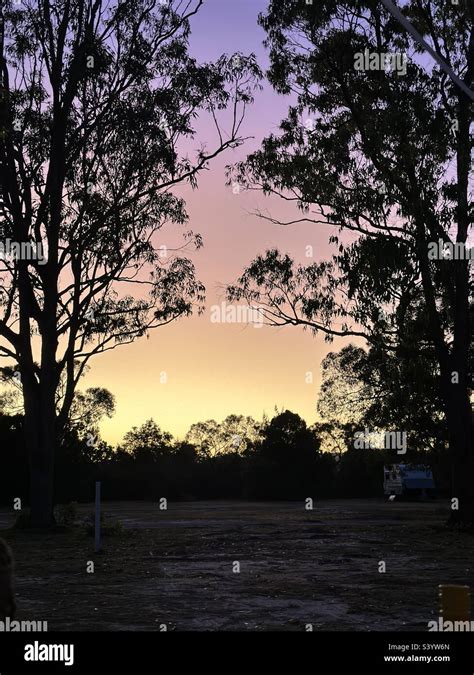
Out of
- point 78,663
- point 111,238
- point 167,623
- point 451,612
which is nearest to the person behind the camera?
point 78,663

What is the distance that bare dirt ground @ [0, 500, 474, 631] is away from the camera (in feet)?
30.0

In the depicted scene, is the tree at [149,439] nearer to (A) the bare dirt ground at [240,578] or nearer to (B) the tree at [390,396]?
(B) the tree at [390,396]

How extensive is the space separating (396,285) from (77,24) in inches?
457

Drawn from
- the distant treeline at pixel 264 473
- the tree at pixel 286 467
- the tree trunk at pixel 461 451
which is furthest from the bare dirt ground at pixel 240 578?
the tree at pixel 286 467

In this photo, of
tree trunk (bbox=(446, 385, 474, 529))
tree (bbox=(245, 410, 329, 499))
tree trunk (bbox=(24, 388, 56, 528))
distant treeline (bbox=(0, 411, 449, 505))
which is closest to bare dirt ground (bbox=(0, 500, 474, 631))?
tree trunk (bbox=(24, 388, 56, 528))

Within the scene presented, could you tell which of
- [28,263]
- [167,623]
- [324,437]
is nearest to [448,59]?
[28,263]

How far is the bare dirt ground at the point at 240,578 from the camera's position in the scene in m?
9.14

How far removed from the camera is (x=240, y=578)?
12.7 metres

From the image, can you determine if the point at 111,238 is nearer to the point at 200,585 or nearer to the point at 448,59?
the point at 448,59

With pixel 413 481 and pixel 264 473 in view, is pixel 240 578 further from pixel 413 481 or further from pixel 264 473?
pixel 264 473

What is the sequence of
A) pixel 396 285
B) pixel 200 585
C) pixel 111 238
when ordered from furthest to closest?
pixel 111 238 < pixel 396 285 < pixel 200 585

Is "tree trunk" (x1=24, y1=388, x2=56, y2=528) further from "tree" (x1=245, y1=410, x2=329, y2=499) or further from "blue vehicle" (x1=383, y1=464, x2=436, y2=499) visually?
"tree" (x1=245, y1=410, x2=329, y2=499)

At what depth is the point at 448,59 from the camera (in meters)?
25.4

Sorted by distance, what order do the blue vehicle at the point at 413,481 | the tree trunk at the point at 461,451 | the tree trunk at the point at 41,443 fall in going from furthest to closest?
the blue vehicle at the point at 413,481 → the tree trunk at the point at 461,451 → the tree trunk at the point at 41,443
